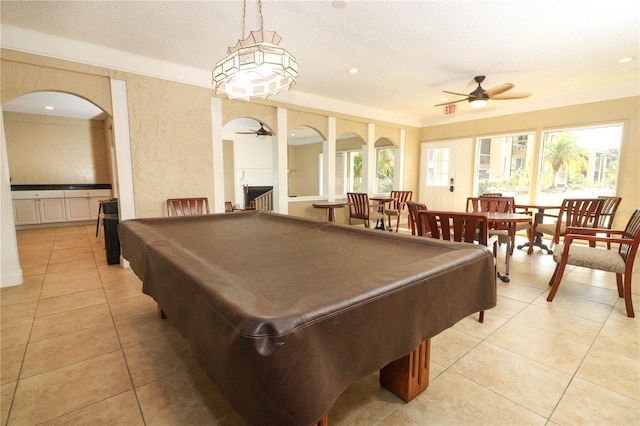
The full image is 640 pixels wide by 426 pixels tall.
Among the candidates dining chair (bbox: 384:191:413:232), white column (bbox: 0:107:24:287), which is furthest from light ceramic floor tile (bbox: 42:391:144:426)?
dining chair (bbox: 384:191:413:232)

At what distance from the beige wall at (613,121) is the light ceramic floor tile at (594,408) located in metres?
4.76

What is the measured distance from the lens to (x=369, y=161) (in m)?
6.46

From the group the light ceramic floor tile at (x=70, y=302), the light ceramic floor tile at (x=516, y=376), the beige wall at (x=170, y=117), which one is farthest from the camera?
the beige wall at (x=170, y=117)

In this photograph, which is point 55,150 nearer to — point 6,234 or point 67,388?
point 6,234

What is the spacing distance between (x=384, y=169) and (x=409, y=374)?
8218 mm

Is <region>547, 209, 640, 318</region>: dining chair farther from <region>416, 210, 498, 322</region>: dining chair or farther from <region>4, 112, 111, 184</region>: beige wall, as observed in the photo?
<region>4, 112, 111, 184</region>: beige wall

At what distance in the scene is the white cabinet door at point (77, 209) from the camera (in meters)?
6.52

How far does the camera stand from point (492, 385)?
1.57 metres

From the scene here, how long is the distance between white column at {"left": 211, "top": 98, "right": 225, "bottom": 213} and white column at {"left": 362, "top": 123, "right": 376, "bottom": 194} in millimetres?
3241

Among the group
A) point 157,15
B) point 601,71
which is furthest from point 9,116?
point 601,71

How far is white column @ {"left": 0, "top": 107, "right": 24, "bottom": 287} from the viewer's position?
2916 mm

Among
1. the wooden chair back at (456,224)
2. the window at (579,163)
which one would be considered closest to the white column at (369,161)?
the window at (579,163)

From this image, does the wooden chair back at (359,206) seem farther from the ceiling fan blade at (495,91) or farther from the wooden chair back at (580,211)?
the wooden chair back at (580,211)

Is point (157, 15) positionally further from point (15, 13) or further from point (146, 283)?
point (146, 283)
